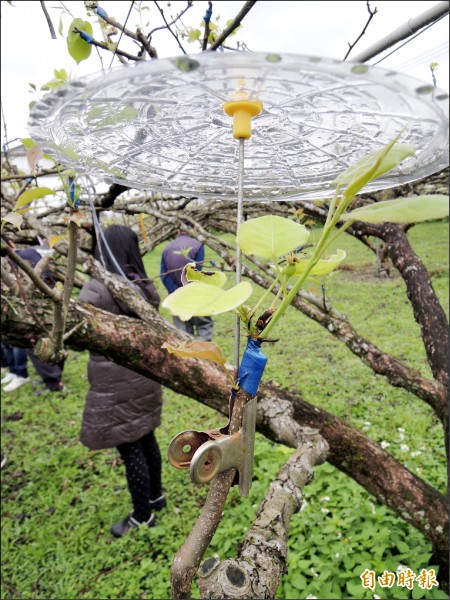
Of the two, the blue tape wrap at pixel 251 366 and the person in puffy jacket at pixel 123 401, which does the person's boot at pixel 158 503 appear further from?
the blue tape wrap at pixel 251 366

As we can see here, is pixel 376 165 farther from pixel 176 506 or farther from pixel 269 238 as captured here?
pixel 176 506

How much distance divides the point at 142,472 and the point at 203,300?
2411mm

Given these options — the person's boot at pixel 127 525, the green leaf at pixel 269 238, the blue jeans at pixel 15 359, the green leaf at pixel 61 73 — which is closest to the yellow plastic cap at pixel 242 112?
the green leaf at pixel 269 238

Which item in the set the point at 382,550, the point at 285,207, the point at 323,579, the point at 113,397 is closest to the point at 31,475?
the point at 113,397

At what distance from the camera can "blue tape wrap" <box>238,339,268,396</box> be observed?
51 cm

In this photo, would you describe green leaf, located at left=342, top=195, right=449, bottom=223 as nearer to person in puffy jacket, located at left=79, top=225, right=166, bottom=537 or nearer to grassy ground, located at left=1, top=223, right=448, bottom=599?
person in puffy jacket, located at left=79, top=225, right=166, bottom=537

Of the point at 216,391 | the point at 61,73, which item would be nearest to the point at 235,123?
the point at 61,73

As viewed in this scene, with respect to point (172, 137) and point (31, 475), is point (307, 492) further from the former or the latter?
point (172, 137)

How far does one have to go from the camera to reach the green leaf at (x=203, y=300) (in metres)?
0.33

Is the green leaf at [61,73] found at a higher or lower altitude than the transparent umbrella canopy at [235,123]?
higher

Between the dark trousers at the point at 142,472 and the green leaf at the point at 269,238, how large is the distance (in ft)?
7.39

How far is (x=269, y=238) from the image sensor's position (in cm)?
46

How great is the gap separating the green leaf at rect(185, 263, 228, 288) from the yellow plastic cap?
0.18 m

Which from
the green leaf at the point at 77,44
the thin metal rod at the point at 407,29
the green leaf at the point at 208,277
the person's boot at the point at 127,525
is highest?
the thin metal rod at the point at 407,29
